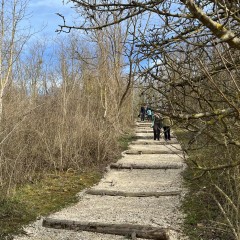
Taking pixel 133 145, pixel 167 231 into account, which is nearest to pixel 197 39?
pixel 167 231

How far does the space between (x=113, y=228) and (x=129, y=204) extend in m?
1.99

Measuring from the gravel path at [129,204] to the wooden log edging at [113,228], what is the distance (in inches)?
2.9

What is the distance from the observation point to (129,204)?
8.07 metres

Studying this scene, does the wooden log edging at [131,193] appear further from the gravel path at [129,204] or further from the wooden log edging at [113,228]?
the wooden log edging at [113,228]

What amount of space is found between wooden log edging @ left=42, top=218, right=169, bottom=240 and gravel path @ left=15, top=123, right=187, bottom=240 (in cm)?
7

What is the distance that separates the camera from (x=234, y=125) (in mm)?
3615

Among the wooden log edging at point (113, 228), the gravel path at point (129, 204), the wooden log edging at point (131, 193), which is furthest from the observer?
the wooden log edging at point (131, 193)

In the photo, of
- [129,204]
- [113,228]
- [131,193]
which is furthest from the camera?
[131,193]

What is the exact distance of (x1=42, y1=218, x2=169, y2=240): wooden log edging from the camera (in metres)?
5.74

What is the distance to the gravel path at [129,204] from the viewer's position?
6164 mm

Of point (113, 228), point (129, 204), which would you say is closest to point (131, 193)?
point (129, 204)

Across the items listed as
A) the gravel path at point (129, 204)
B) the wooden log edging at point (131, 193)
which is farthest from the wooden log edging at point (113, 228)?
the wooden log edging at point (131, 193)

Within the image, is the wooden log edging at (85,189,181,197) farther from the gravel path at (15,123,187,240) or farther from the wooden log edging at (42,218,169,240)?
the wooden log edging at (42,218,169,240)

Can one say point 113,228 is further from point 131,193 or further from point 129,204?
point 131,193
